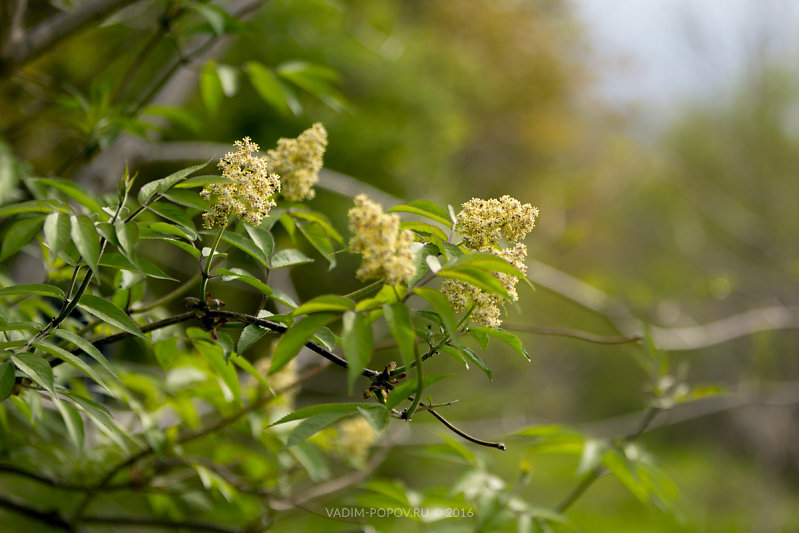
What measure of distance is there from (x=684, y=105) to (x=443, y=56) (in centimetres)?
519

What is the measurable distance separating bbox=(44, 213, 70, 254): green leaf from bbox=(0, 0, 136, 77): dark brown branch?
0.74m

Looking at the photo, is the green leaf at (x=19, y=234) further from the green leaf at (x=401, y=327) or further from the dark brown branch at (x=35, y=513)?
the dark brown branch at (x=35, y=513)

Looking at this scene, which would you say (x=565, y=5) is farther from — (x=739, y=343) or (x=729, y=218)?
(x=739, y=343)

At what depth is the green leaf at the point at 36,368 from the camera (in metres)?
0.49

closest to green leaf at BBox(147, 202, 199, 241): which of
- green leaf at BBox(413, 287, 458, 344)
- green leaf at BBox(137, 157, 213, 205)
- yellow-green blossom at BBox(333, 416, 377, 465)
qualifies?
green leaf at BBox(137, 157, 213, 205)

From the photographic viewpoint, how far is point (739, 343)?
22.5ft

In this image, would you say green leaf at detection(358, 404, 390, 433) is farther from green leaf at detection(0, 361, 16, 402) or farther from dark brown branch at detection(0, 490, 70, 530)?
dark brown branch at detection(0, 490, 70, 530)

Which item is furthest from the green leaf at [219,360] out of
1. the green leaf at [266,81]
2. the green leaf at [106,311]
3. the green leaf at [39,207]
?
the green leaf at [266,81]

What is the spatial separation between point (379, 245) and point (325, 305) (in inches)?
2.4

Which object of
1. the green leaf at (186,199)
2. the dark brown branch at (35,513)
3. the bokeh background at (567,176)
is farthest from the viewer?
the bokeh background at (567,176)

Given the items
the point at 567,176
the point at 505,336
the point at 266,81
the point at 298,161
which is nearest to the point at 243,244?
the point at 298,161

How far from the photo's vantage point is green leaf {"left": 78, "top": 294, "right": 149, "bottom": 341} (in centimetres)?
54

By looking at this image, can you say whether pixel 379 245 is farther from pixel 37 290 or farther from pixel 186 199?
pixel 37 290

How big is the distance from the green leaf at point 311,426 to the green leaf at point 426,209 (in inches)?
7.6
